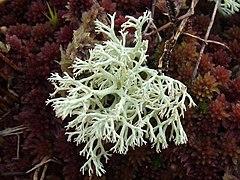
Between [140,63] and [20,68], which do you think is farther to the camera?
[20,68]

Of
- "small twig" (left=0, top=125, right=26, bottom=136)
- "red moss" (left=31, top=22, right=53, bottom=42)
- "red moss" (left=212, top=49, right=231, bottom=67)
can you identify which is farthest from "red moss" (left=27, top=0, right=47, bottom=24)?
"red moss" (left=212, top=49, right=231, bottom=67)

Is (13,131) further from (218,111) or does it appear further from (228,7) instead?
(228,7)

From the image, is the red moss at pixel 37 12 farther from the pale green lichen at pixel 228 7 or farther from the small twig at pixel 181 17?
the pale green lichen at pixel 228 7

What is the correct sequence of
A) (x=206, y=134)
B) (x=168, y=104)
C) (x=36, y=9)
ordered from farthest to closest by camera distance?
(x=36, y=9)
(x=206, y=134)
(x=168, y=104)

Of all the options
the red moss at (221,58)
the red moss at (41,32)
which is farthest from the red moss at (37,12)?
the red moss at (221,58)

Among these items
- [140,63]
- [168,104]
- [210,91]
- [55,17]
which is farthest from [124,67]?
[55,17]

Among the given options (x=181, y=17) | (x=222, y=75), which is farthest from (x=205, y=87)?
(x=181, y=17)

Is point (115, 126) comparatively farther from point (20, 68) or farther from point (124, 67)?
point (20, 68)

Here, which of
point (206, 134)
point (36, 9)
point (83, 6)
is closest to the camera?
point (206, 134)
